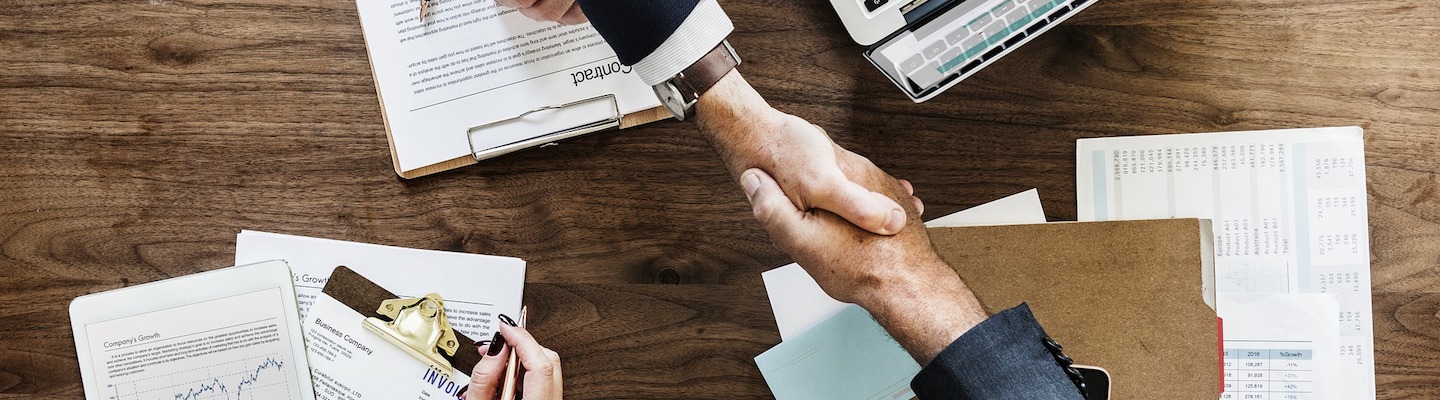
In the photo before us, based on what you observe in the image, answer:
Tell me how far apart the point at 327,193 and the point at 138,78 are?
0.85ft

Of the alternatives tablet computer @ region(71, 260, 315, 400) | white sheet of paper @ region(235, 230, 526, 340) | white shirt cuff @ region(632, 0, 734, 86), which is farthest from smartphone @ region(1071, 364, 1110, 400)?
tablet computer @ region(71, 260, 315, 400)

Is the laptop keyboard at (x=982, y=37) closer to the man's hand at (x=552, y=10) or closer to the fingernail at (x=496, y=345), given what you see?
the man's hand at (x=552, y=10)

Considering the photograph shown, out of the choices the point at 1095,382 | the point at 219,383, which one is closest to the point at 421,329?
the point at 219,383

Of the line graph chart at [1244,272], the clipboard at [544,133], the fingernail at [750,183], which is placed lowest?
the line graph chart at [1244,272]

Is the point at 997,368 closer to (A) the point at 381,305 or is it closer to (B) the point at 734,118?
(B) the point at 734,118

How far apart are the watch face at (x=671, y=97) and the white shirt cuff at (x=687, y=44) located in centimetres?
2

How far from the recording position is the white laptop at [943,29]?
3.03 ft

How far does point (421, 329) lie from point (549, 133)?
0.89 feet

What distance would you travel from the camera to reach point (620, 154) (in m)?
1.03

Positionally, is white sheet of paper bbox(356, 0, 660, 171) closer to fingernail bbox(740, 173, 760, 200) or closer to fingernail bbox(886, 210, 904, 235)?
fingernail bbox(740, 173, 760, 200)

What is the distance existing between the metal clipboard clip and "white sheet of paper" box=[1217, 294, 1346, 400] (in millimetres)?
727

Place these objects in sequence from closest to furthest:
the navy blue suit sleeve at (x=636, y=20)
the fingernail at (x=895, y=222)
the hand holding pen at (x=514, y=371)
Result: the navy blue suit sleeve at (x=636, y=20) → the fingernail at (x=895, y=222) → the hand holding pen at (x=514, y=371)

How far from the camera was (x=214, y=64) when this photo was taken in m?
1.04

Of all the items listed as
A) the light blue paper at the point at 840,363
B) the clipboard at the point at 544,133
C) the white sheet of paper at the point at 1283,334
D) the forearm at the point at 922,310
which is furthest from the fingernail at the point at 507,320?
the white sheet of paper at the point at 1283,334
